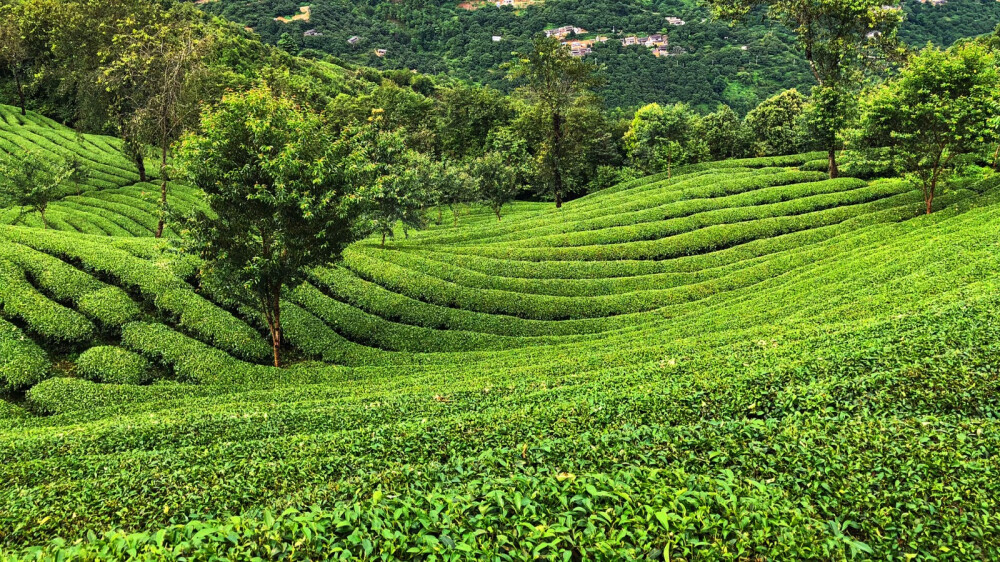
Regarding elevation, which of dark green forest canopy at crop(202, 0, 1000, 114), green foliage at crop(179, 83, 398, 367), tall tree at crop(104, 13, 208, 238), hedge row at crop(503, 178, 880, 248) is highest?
dark green forest canopy at crop(202, 0, 1000, 114)

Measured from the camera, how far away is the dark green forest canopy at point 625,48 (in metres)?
137

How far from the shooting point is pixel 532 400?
1150cm

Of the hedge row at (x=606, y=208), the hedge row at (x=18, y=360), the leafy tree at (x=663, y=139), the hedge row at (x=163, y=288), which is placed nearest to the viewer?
the hedge row at (x=18, y=360)

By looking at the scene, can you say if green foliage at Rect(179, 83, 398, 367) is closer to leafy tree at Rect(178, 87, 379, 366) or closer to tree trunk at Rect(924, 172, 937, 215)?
leafy tree at Rect(178, 87, 379, 366)

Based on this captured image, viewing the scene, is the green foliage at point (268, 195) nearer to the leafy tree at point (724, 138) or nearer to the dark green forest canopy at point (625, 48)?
the leafy tree at point (724, 138)

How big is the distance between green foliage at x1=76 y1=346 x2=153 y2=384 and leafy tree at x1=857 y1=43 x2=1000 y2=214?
37053 millimetres

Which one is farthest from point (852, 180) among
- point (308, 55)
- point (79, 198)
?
point (308, 55)

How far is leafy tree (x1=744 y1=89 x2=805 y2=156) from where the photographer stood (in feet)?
198

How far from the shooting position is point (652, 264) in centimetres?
2962

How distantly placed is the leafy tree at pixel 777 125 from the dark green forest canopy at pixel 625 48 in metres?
67.0

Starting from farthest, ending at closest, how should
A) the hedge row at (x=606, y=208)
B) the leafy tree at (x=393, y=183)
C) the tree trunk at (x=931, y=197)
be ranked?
the hedge row at (x=606, y=208), the leafy tree at (x=393, y=183), the tree trunk at (x=931, y=197)

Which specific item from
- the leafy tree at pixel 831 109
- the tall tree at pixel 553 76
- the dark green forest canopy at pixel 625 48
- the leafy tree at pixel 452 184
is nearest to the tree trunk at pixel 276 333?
the leafy tree at pixel 452 184

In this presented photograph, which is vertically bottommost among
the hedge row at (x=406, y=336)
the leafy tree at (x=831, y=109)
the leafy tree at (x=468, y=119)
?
the hedge row at (x=406, y=336)

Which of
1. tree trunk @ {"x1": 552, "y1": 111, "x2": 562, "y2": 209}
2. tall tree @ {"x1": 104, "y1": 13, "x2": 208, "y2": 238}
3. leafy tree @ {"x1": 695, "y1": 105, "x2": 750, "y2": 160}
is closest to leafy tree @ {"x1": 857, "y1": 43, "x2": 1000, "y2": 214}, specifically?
tree trunk @ {"x1": 552, "y1": 111, "x2": 562, "y2": 209}
